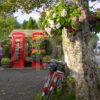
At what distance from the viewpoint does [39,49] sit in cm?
2452

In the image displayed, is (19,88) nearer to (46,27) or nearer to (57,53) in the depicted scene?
(46,27)

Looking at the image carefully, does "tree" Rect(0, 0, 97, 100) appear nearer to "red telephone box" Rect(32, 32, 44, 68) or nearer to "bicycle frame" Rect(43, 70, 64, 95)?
"bicycle frame" Rect(43, 70, 64, 95)

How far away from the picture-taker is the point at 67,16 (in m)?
7.90

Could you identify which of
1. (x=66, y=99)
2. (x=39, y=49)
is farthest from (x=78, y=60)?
(x=39, y=49)

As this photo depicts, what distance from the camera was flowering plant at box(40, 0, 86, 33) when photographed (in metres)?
7.84

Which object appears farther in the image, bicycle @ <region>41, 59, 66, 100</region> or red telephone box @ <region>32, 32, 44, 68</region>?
red telephone box @ <region>32, 32, 44, 68</region>

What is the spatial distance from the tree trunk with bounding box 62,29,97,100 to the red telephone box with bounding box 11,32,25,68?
16288mm

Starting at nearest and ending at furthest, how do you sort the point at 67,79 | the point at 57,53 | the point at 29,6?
1. the point at 67,79
2. the point at 29,6
3. the point at 57,53

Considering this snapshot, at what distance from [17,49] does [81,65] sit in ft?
55.0

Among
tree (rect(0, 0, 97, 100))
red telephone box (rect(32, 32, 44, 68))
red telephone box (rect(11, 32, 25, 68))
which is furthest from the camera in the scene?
red telephone box (rect(11, 32, 25, 68))

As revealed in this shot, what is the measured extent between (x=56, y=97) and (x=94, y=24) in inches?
72.1

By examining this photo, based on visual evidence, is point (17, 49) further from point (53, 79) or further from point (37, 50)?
point (53, 79)

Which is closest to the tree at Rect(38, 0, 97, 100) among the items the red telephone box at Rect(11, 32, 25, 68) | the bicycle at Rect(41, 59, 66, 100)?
the bicycle at Rect(41, 59, 66, 100)

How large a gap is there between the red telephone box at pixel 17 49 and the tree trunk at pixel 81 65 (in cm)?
1629
